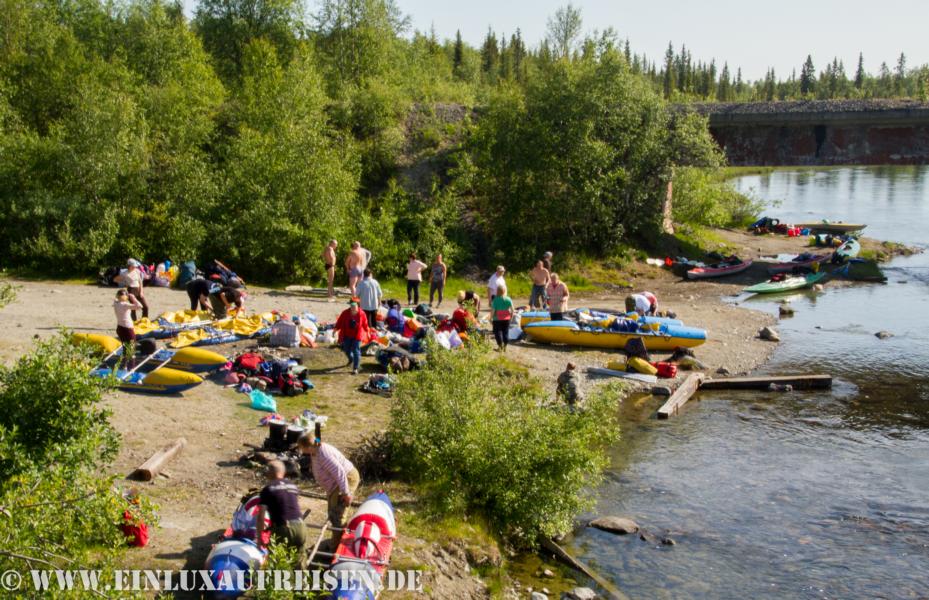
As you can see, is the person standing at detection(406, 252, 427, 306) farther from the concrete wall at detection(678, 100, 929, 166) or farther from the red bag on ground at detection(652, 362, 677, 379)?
the concrete wall at detection(678, 100, 929, 166)

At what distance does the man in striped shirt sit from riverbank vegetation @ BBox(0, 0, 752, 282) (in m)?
18.9

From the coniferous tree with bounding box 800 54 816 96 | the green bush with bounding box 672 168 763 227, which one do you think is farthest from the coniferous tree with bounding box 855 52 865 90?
the green bush with bounding box 672 168 763 227

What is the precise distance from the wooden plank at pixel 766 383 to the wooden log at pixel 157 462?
43.3 feet

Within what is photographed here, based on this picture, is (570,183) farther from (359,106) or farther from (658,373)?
(658,373)

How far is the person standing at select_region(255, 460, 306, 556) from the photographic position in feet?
29.5

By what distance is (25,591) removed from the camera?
6258mm

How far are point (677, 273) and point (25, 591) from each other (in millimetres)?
32781

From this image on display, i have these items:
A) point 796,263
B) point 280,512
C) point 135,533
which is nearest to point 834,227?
point 796,263

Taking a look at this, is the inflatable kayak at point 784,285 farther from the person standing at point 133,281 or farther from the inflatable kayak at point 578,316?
the person standing at point 133,281

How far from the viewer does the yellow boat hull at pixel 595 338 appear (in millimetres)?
22719

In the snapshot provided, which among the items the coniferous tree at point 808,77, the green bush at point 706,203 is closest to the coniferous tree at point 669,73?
the coniferous tree at point 808,77

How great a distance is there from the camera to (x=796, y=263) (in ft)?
121

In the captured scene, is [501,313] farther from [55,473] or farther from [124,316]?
[55,473]

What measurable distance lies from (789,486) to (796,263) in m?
24.3
